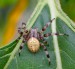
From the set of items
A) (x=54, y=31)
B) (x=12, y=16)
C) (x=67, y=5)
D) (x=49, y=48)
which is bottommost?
(x=49, y=48)

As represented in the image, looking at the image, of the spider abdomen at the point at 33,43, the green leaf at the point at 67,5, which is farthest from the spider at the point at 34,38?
the green leaf at the point at 67,5

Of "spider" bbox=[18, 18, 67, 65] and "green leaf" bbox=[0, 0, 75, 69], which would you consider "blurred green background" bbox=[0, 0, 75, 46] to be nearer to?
"spider" bbox=[18, 18, 67, 65]

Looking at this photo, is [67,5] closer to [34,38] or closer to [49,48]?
[34,38]

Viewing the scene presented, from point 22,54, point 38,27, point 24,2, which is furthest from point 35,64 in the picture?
point 24,2

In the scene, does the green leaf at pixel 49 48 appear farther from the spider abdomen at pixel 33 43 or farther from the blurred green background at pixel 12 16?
the blurred green background at pixel 12 16

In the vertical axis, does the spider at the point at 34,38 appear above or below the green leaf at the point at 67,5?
below

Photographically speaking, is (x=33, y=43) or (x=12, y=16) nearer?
(x=33, y=43)

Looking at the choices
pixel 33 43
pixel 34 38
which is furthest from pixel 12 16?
pixel 33 43

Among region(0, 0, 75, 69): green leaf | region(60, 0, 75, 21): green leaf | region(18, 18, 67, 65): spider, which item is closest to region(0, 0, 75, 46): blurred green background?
region(60, 0, 75, 21): green leaf

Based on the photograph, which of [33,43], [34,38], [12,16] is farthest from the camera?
[12,16]
